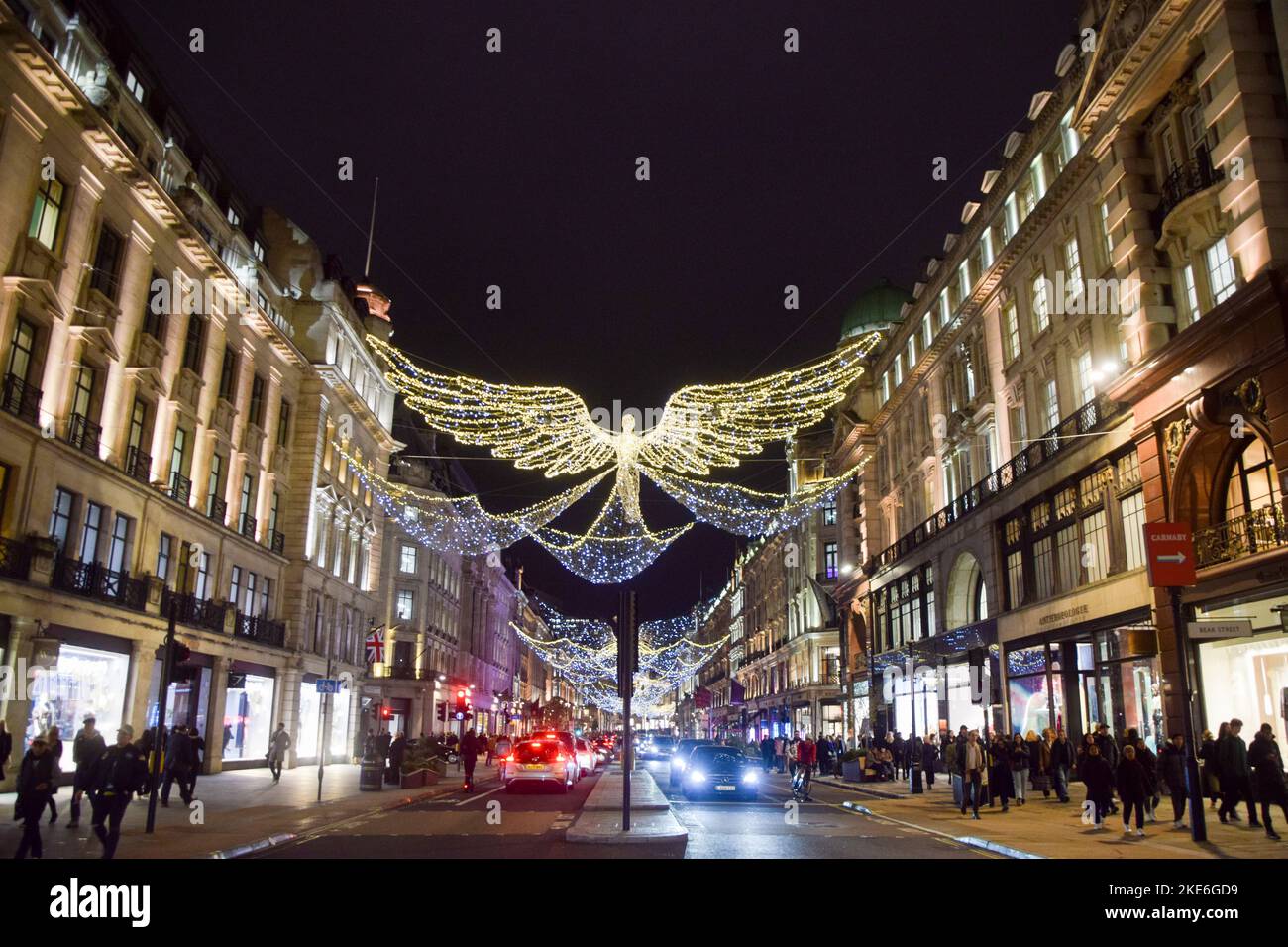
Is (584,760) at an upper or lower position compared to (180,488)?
lower

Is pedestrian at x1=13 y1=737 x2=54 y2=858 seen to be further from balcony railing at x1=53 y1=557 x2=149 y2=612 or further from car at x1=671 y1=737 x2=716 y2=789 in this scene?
car at x1=671 y1=737 x2=716 y2=789

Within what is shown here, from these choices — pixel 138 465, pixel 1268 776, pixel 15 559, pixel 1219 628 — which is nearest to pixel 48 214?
pixel 138 465

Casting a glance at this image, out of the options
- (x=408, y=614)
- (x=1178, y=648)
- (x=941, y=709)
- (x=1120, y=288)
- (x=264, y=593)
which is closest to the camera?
(x=1178, y=648)

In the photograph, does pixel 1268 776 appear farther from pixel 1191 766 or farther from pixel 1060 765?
pixel 1060 765

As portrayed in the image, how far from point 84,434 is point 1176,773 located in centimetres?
2667

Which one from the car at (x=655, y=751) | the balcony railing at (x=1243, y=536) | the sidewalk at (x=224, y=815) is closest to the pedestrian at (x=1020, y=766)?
the balcony railing at (x=1243, y=536)

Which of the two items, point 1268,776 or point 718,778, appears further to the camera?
Result: point 718,778

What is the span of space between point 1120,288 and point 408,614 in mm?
46685

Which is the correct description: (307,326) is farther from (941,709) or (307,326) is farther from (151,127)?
(941,709)

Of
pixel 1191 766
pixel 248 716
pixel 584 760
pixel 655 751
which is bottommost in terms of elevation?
pixel 655 751

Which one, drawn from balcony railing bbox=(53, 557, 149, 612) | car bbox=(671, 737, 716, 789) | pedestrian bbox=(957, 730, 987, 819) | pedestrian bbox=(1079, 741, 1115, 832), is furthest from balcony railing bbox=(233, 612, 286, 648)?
pedestrian bbox=(1079, 741, 1115, 832)

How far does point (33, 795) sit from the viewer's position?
36.1 ft

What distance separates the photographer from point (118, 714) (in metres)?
27.3

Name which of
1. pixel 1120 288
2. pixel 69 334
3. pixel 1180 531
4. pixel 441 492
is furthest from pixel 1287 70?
pixel 441 492
